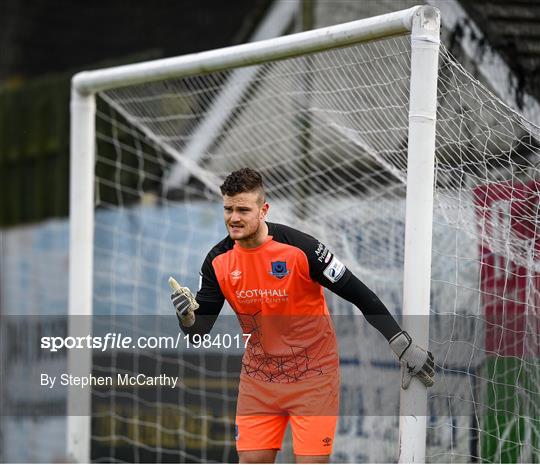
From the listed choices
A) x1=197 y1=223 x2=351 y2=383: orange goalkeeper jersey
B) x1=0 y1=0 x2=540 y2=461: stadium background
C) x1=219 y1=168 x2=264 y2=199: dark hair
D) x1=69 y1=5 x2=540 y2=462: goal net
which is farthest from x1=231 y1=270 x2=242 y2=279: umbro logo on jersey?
x1=0 y1=0 x2=540 y2=461: stadium background

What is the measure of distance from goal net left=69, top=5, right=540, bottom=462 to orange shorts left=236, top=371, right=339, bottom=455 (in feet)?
2.04

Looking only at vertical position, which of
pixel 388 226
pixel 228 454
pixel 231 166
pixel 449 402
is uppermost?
pixel 231 166

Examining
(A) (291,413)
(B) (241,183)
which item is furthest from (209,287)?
(A) (291,413)

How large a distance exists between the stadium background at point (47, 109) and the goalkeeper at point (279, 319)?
2.63 m

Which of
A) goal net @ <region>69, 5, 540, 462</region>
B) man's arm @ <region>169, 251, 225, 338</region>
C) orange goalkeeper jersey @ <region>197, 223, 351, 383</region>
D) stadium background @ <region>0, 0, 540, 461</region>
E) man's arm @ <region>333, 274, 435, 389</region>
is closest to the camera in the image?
man's arm @ <region>333, 274, 435, 389</region>

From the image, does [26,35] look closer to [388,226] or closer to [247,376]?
[388,226]

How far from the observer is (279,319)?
13.3 feet

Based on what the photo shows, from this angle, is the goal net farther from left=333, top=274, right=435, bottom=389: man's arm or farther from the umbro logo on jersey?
the umbro logo on jersey

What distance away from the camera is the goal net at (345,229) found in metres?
4.48

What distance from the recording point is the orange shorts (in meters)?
4.01

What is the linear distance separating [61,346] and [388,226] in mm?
2681

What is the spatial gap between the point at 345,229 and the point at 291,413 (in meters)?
1.82

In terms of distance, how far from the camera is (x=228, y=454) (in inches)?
262

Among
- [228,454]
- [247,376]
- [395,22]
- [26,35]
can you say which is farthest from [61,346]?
[26,35]
